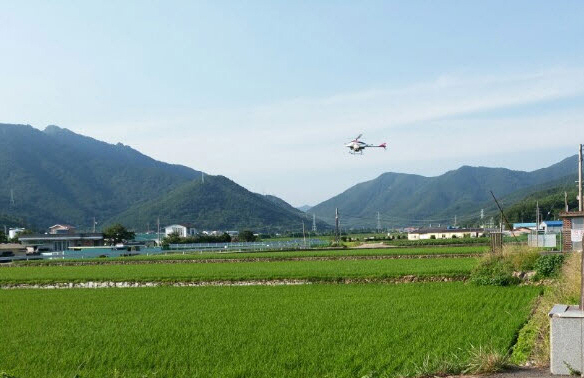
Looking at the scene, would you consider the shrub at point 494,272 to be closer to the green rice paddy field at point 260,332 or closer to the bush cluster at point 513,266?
the bush cluster at point 513,266

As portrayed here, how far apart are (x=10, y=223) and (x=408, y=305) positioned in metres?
140

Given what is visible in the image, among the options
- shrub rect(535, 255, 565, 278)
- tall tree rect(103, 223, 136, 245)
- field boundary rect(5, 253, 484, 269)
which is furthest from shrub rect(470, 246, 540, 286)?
tall tree rect(103, 223, 136, 245)

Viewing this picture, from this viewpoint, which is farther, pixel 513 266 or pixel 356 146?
pixel 356 146

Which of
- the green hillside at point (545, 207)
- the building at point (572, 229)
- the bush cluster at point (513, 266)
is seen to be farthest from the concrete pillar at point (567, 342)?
the green hillside at point (545, 207)

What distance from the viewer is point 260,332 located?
519 inches

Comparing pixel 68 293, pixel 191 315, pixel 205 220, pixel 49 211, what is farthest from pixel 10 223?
pixel 191 315

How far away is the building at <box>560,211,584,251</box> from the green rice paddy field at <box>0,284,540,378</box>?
539 inches

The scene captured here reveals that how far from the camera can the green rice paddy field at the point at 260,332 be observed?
33.0 feet

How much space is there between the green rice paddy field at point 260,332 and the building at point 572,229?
44.9ft

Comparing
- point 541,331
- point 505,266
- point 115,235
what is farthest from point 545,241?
point 115,235

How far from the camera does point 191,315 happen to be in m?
16.5

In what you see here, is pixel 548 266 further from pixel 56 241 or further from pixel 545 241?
pixel 56 241

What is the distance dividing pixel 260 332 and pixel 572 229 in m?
25.6

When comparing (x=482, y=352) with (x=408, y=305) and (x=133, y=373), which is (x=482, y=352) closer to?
(x=133, y=373)
